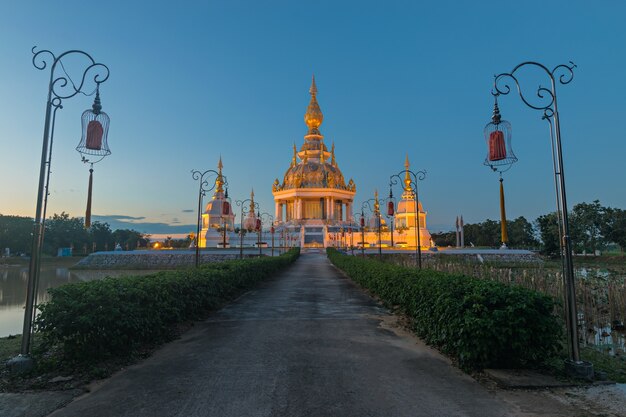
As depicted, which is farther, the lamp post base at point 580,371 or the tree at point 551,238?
the tree at point 551,238

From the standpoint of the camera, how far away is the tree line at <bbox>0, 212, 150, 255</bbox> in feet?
214

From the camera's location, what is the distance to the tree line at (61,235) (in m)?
65.4

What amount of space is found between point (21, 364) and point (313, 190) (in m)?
63.9

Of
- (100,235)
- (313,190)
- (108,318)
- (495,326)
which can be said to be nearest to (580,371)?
(495,326)

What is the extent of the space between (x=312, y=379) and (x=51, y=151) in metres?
6.13

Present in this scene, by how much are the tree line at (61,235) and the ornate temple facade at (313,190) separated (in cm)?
3099

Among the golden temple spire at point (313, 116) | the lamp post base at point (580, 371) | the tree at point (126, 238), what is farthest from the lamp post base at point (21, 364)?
the tree at point (126, 238)

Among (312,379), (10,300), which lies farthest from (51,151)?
(10,300)

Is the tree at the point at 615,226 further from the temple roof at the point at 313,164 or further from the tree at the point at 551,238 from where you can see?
the temple roof at the point at 313,164

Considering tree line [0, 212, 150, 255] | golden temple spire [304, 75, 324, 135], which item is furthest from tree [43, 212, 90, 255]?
golden temple spire [304, 75, 324, 135]

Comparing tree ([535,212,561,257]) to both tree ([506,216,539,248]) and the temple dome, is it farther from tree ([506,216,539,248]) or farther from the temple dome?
the temple dome

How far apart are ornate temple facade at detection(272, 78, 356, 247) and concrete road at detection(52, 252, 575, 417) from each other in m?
55.0

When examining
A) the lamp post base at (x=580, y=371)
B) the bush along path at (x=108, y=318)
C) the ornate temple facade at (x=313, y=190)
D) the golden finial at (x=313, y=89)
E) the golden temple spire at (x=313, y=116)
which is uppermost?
the golden finial at (x=313, y=89)

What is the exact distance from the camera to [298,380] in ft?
18.5
